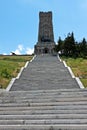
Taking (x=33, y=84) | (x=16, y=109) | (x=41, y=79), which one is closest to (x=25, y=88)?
(x=33, y=84)

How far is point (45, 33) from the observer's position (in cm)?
8369

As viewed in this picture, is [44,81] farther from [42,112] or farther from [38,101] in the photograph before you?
[42,112]

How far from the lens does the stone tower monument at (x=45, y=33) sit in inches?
3130

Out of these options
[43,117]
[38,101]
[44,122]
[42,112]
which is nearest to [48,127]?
[44,122]

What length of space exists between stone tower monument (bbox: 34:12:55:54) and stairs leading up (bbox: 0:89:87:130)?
196 feet

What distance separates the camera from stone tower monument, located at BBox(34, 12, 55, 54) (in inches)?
3130

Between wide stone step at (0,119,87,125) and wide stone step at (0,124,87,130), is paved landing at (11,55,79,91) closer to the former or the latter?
wide stone step at (0,119,87,125)

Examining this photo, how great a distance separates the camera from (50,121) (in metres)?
15.7

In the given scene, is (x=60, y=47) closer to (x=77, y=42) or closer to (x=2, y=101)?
(x=77, y=42)

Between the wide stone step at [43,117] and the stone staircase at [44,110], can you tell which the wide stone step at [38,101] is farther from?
the wide stone step at [43,117]

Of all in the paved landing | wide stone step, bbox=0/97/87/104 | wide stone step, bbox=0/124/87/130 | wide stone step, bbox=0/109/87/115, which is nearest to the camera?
wide stone step, bbox=0/124/87/130

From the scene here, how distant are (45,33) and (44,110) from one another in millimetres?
67254

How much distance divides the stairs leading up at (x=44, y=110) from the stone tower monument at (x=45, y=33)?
59.8 m

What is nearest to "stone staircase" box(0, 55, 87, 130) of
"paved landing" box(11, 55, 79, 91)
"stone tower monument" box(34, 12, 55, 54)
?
"paved landing" box(11, 55, 79, 91)
